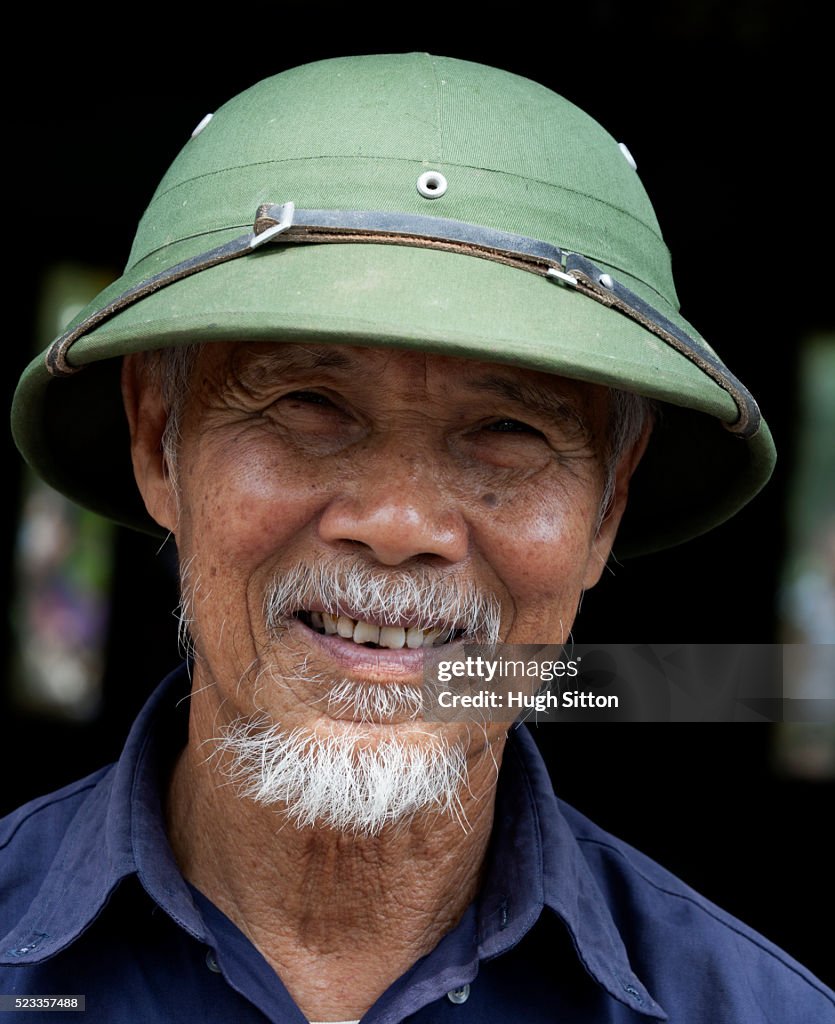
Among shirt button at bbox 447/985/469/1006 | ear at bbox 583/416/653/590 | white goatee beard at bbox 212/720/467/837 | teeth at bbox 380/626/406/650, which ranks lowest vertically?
shirt button at bbox 447/985/469/1006

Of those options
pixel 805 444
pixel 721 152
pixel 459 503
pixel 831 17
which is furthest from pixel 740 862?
pixel 459 503

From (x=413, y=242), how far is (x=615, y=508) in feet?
2.20

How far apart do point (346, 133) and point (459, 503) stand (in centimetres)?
54

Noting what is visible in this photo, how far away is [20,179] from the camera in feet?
18.3

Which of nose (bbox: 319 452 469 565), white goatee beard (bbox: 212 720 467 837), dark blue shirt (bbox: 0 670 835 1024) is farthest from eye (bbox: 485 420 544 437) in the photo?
dark blue shirt (bbox: 0 670 835 1024)

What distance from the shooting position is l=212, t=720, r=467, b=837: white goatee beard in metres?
1.69

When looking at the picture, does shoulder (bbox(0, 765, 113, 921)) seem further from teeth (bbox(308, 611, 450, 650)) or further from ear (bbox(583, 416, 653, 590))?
ear (bbox(583, 416, 653, 590))

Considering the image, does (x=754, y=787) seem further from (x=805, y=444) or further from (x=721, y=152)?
(x=721, y=152)

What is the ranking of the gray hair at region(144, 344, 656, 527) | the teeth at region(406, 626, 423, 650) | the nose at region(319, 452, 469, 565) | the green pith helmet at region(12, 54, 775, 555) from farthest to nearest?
1. the gray hair at region(144, 344, 656, 527)
2. the teeth at region(406, 626, 423, 650)
3. the nose at region(319, 452, 469, 565)
4. the green pith helmet at region(12, 54, 775, 555)

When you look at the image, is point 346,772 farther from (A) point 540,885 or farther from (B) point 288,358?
(B) point 288,358

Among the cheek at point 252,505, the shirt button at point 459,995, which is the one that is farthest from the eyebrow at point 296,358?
the shirt button at point 459,995

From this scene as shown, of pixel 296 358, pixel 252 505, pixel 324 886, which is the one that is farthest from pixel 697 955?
pixel 296 358

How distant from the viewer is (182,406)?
1854mm

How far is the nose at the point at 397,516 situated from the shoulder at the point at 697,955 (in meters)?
0.69
